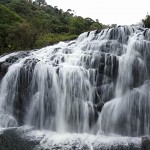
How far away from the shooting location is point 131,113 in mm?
14703

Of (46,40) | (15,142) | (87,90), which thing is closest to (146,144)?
(87,90)

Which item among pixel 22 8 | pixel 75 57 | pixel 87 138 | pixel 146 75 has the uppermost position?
pixel 22 8

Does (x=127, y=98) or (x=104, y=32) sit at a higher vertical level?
(x=104, y=32)

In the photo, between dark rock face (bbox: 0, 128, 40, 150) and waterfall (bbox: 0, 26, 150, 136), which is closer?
dark rock face (bbox: 0, 128, 40, 150)

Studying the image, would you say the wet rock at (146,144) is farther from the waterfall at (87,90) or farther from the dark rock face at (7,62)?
the dark rock face at (7,62)

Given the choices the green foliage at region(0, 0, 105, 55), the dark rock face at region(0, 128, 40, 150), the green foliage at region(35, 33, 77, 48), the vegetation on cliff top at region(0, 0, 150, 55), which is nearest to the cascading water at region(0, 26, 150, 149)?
the dark rock face at region(0, 128, 40, 150)

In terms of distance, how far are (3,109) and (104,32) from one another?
7.83 m

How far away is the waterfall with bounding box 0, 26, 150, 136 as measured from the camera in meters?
14.9

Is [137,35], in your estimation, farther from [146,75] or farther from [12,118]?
[12,118]

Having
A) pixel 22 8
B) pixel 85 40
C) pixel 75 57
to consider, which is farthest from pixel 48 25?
pixel 75 57

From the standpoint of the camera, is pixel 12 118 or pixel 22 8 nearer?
pixel 12 118

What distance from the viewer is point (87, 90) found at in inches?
641

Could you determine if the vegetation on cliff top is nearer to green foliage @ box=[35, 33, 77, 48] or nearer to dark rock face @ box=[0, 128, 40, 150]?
green foliage @ box=[35, 33, 77, 48]

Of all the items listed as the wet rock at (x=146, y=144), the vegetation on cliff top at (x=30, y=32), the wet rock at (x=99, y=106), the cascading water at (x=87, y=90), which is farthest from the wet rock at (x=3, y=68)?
the vegetation on cliff top at (x=30, y=32)
